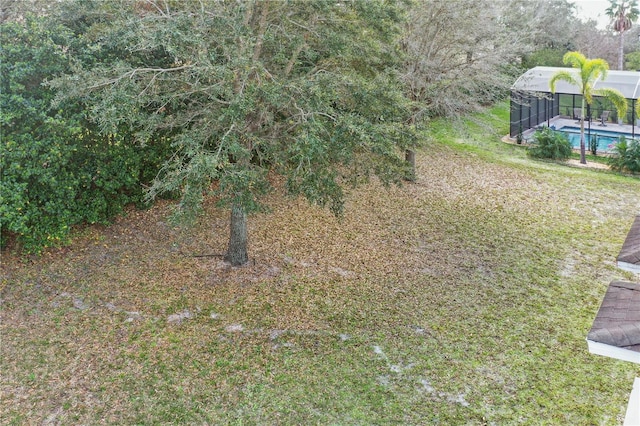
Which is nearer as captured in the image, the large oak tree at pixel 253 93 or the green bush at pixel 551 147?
the large oak tree at pixel 253 93

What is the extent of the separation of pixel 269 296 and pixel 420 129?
3.99m

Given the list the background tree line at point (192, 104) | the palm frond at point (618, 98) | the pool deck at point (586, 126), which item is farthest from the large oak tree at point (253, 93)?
the pool deck at point (586, 126)

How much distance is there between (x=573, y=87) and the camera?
21.1 metres

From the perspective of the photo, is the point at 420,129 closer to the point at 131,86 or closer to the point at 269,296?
the point at 269,296

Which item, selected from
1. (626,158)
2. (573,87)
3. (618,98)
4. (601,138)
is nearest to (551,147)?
(626,158)

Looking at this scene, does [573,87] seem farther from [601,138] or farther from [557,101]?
[557,101]

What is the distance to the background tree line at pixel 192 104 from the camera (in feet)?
24.1

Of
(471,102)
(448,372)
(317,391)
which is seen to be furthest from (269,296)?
(471,102)

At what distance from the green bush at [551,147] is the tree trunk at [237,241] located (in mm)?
13467

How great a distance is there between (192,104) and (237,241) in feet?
8.53

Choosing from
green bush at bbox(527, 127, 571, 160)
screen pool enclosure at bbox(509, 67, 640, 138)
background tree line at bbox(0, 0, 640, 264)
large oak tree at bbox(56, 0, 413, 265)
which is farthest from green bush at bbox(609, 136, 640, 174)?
large oak tree at bbox(56, 0, 413, 265)

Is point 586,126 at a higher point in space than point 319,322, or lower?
higher

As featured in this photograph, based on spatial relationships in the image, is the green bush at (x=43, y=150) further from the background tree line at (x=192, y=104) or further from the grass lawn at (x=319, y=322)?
the grass lawn at (x=319, y=322)

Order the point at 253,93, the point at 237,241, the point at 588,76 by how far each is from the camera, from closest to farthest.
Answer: the point at 253,93
the point at 237,241
the point at 588,76
